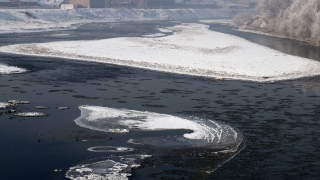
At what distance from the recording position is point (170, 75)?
35938 mm

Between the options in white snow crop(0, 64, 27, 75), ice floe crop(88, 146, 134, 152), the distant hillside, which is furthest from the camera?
the distant hillside

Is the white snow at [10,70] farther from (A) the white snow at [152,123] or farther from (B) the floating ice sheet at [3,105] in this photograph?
(A) the white snow at [152,123]

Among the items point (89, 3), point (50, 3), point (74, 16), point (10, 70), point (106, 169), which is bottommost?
point (106, 169)

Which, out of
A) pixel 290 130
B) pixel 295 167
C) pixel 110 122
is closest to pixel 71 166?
pixel 110 122

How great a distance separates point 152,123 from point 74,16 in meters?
110

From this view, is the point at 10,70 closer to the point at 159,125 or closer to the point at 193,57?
the point at 193,57

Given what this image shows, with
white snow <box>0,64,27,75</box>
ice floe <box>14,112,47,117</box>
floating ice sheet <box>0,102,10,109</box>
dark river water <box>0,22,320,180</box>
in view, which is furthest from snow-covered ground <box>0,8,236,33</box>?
ice floe <box>14,112,47,117</box>

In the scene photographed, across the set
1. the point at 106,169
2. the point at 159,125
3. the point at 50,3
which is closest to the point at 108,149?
the point at 106,169

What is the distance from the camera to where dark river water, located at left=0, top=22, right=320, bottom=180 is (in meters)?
16.4

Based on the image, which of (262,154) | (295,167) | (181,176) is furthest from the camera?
(262,154)

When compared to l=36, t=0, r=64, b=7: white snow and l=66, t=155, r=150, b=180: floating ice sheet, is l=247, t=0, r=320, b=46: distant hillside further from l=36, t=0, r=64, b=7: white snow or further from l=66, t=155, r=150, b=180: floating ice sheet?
l=36, t=0, r=64, b=7: white snow

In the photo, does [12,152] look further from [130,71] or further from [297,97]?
[130,71]

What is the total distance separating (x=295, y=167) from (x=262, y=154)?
158 centimetres

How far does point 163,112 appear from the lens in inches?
955
